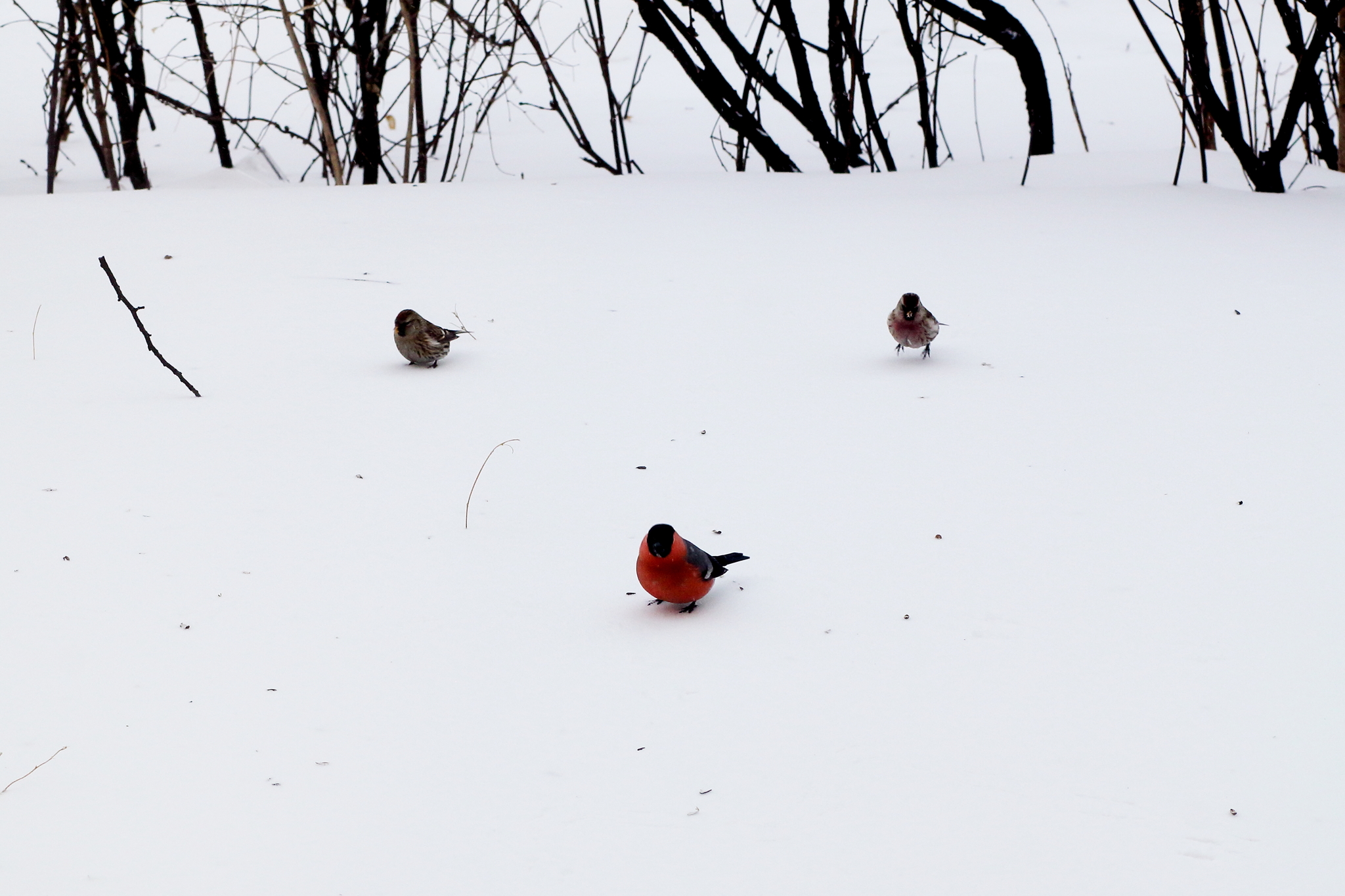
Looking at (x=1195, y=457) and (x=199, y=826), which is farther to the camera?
(x=1195, y=457)

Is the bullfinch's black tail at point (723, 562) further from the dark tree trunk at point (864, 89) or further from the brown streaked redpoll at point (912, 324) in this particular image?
the dark tree trunk at point (864, 89)

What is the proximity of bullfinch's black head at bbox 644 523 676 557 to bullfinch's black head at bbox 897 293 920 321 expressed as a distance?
6.50ft

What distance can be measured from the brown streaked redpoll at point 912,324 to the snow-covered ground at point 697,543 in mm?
170

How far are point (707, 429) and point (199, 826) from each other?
7.45ft

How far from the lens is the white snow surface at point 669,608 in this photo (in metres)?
2.10

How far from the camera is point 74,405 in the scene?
13.8 ft

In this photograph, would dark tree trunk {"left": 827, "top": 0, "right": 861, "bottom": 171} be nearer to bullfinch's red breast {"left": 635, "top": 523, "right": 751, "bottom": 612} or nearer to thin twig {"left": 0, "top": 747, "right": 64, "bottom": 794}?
bullfinch's red breast {"left": 635, "top": 523, "right": 751, "bottom": 612}

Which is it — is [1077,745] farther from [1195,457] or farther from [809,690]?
[1195,457]

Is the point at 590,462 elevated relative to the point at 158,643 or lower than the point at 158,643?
elevated

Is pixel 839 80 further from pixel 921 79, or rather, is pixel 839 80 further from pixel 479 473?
pixel 479 473

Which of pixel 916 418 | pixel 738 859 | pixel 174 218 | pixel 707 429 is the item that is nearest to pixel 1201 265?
pixel 916 418

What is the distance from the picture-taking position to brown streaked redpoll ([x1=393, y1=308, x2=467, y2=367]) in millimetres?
4656

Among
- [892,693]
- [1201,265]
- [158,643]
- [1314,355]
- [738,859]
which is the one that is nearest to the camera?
[738,859]

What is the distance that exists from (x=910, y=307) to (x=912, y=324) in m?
0.08
